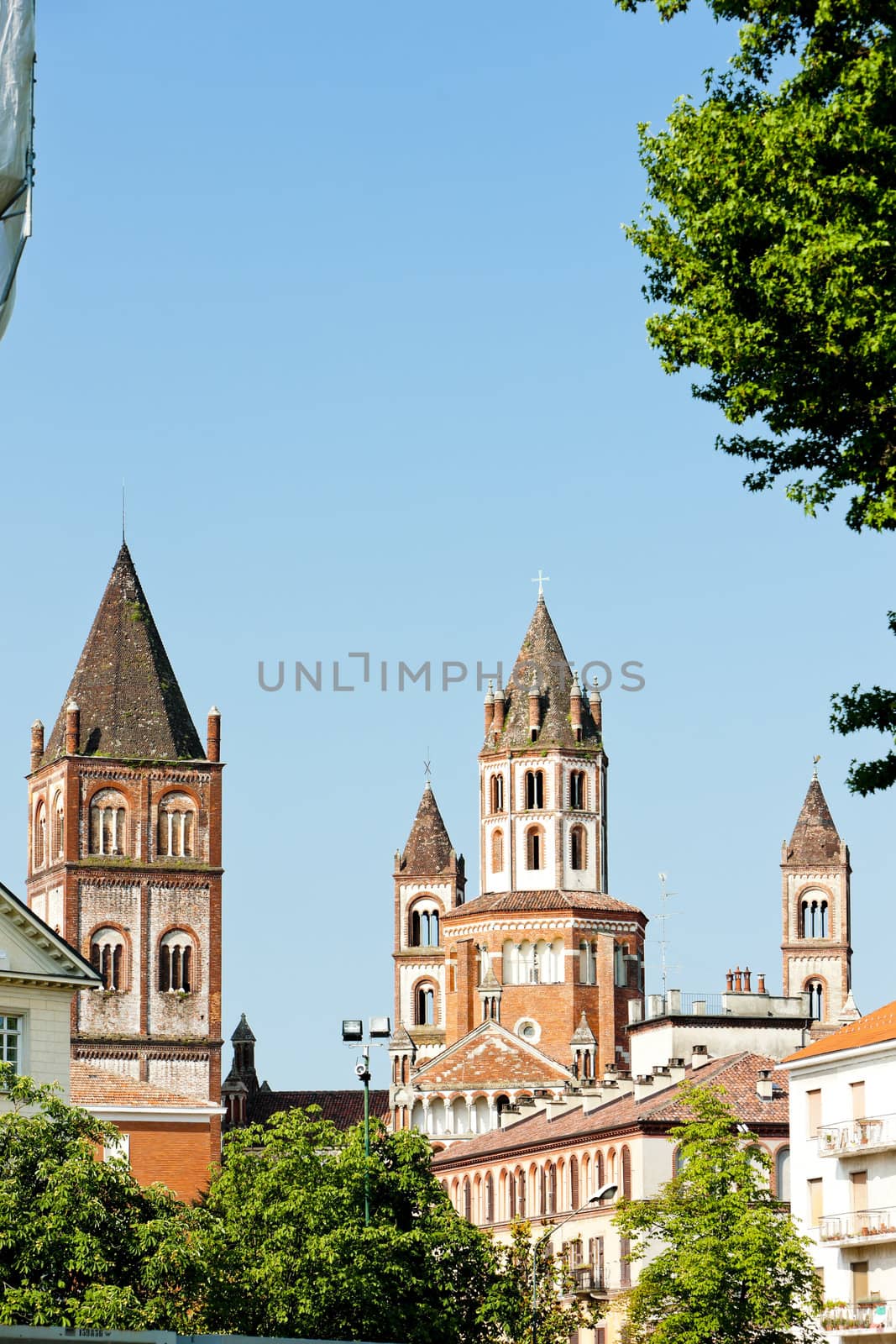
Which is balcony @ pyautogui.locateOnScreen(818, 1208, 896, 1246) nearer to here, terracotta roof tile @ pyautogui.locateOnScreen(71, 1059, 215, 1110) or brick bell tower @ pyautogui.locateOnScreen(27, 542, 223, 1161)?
terracotta roof tile @ pyautogui.locateOnScreen(71, 1059, 215, 1110)

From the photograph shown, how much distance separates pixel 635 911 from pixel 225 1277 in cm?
9097

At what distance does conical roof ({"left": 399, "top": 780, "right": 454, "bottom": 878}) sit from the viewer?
550ft

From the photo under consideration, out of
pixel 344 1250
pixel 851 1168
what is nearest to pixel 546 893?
pixel 851 1168

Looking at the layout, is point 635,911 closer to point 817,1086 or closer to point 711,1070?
point 711,1070

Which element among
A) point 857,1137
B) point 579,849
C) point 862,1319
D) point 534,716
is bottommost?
point 862,1319

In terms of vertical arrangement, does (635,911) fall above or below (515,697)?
below

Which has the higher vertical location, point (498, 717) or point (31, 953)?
point (498, 717)

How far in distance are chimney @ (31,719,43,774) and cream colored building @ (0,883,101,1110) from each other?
246 ft

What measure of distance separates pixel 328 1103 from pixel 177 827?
3344 centimetres

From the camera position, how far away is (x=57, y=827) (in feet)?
417

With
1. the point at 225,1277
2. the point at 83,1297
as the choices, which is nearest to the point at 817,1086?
the point at 225,1277

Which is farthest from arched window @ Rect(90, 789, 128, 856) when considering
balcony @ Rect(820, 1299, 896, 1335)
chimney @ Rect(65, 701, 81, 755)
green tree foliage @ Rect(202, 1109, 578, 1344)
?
green tree foliage @ Rect(202, 1109, 578, 1344)

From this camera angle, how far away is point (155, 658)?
12825cm

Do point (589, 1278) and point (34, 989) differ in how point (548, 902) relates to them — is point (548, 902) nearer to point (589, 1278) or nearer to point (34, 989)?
point (589, 1278)
